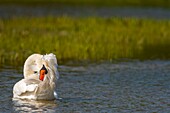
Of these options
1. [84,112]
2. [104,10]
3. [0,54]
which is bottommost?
[84,112]

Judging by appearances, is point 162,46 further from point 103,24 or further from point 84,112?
point 84,112

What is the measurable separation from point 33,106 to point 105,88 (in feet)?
8.65

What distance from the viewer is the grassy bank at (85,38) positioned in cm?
1967

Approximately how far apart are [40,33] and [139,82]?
27.1 feet

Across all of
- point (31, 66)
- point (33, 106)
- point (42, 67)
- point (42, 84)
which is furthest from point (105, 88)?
point (33, 106)

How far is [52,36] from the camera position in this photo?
2225 cm

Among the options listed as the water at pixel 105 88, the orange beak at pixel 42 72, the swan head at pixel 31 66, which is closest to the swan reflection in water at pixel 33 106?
the water at pixel 105 88

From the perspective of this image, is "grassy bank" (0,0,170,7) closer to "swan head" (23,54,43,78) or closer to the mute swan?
"swan head" (23,54,43,78)

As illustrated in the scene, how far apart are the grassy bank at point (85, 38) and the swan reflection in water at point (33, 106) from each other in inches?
187

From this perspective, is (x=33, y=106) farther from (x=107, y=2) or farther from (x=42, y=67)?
(x=107, y=2)

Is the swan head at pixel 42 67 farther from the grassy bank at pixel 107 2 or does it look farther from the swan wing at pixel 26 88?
the grassy bank at pixel 107 2

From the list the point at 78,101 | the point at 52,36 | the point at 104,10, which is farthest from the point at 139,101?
the point at 104,10

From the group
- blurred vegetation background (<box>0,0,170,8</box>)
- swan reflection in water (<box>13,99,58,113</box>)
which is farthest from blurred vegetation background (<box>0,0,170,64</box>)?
blurred vegetation background (<box>0,0,170,8</box>)

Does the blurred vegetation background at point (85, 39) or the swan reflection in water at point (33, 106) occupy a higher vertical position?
the blurred vegetation background at point (85, 39)
